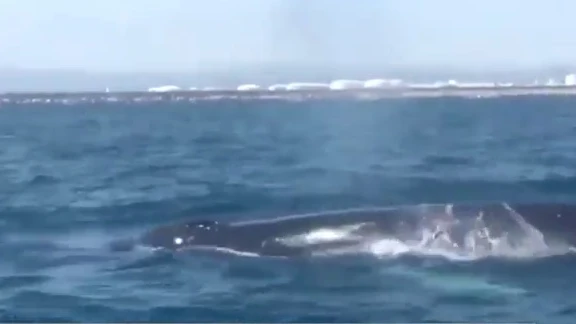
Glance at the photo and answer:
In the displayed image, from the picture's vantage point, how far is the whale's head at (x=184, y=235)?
17781mm

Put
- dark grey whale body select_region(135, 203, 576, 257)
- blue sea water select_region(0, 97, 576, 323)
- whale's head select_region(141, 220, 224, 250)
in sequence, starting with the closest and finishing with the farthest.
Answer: blue sea water select_region(0, 97, 576, 323) → dark grey whale body select_region(135, 203, 576, 257) → whale's head select_region(141, 220, 224, 250)

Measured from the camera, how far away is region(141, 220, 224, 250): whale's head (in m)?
17.8

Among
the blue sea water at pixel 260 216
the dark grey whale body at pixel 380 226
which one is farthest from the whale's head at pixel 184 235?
the blue sea water at pixel 260 216

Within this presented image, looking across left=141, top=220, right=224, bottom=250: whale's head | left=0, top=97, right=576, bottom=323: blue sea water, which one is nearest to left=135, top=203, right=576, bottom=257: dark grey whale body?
left=141, top=220, right=224, bottom=250: whale's head

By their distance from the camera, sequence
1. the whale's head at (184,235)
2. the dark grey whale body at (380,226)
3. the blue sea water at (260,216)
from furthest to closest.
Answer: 1. the whale's head at (184,235)
2. the dark grey whale body at (380,226)
3. the blue sea water at (260,216)

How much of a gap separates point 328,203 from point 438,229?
7.14 meters

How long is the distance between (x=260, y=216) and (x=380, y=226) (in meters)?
2.83

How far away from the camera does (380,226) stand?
17281mm

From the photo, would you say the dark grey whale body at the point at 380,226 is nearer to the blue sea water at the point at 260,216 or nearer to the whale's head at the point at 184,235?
the whale's head at the point at 184,235

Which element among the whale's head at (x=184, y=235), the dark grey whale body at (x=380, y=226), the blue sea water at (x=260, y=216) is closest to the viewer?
the blue sea water at (x=260, y=216)

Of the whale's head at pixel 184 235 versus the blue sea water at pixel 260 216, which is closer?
the blue sea water at pixel 260 216

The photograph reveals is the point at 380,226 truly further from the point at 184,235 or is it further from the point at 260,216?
the point at 184,235

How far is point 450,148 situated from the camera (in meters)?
45.5

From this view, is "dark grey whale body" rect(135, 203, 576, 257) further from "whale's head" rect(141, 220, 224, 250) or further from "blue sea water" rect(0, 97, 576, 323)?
"blue sea water" rect(0, 97, 576, 323)
